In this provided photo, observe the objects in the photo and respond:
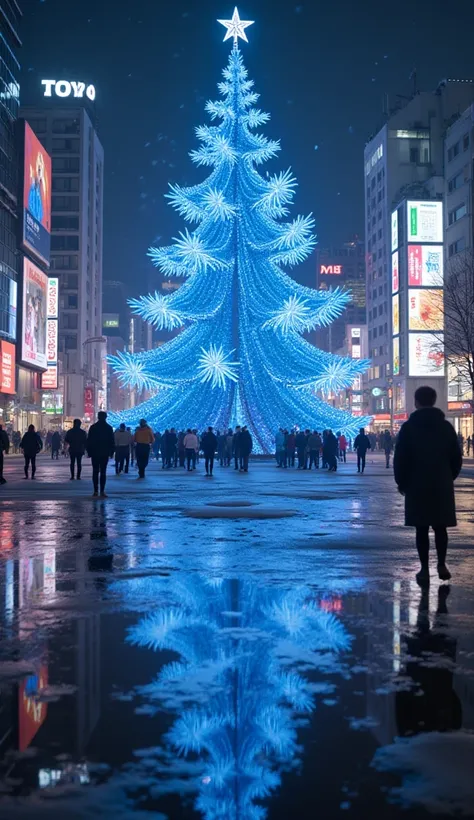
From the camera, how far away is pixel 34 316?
72125mm

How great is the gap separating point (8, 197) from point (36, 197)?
300 inches

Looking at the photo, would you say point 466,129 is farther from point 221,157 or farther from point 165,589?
point 165,589

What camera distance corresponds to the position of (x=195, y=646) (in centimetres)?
461

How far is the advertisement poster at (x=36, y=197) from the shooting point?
70.3 m

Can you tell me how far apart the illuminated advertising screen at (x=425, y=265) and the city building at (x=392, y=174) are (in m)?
14.1

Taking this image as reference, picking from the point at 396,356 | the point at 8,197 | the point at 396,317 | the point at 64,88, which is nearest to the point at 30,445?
the point at 8,197

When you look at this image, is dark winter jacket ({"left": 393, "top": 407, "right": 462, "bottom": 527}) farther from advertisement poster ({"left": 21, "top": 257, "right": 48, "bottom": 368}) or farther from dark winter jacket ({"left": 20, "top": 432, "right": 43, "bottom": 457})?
advertisement poster ({"left": 21, "top": 257, "right": 48, "bottom": 368})

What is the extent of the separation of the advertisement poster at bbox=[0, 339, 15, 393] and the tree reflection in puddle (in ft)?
187

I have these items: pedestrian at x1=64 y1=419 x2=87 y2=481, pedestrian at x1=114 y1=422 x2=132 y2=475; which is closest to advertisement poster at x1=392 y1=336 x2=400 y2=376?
pedestrian at x1=114 y1=422 x2=132 y2=475

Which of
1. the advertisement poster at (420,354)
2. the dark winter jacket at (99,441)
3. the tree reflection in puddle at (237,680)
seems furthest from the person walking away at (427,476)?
the advertisement poster at (420,354)

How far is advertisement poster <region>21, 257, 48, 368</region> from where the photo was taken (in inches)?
2717

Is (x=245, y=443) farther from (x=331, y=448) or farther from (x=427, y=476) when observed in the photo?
(x=427, y=476)

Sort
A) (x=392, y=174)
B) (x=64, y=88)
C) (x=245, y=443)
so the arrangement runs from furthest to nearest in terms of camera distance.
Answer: (x=64, y=88) → (x=392, y=174) → (x=245, y=443)

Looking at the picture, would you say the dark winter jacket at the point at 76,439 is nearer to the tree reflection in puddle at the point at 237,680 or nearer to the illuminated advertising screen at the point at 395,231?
the tree reflection in puddle at the point at 237,680
